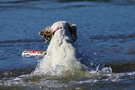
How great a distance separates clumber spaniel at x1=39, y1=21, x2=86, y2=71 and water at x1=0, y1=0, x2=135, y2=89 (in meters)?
0.21

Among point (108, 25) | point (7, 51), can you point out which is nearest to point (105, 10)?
point (108, 25)

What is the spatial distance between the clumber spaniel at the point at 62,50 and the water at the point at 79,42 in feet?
0.67

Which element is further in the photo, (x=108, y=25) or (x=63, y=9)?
(x=63, y=9)

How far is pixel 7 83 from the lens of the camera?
585 cm

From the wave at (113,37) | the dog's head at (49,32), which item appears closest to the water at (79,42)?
the wave at (113,37)

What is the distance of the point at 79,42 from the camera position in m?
8.05

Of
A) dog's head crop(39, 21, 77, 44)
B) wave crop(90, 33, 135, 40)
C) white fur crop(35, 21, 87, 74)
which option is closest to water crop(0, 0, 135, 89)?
wave crop(90, 33, 135, 40)

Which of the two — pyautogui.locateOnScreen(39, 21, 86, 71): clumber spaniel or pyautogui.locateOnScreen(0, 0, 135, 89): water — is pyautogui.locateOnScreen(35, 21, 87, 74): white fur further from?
pyautogui.locateOnScreen(0, 0, 135, 89): water

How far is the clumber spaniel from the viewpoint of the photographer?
233 inches

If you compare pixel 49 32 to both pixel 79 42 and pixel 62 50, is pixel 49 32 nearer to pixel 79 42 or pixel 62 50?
pixel 62 50

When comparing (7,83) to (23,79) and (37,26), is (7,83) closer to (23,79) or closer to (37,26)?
(23,79)

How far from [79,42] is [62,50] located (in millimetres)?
2009

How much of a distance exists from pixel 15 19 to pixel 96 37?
5.22m

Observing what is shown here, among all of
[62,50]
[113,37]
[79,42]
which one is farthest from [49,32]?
[113,37]
